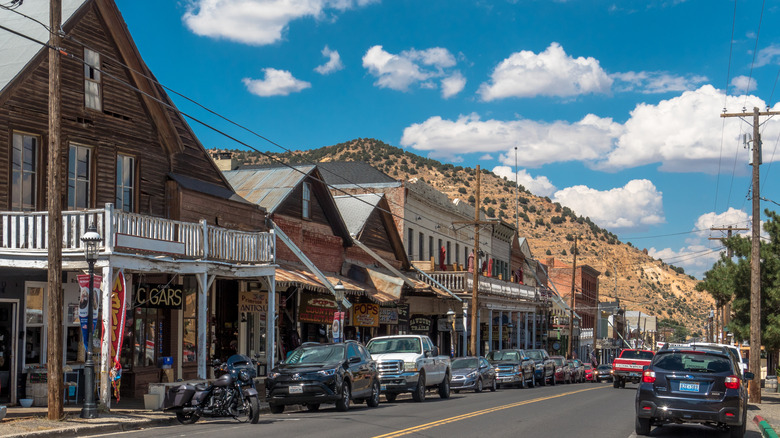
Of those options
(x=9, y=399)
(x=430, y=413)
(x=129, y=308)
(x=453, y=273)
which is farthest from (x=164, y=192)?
(x=453, y=273)

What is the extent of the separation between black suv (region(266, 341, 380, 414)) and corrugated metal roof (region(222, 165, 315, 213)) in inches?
397

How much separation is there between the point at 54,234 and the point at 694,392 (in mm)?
11910

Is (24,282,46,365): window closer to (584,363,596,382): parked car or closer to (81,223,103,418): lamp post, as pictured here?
(81,223,103,418): lamp post

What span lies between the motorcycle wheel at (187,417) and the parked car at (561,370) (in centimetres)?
2708

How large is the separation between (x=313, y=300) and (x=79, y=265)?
1320cm

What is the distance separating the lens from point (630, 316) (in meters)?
138

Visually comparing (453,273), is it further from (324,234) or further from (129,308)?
(129,308)

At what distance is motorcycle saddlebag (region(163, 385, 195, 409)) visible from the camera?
17.2m

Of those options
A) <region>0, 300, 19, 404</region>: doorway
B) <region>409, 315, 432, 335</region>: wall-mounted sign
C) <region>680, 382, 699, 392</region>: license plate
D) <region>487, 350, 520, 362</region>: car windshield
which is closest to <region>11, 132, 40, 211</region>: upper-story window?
<region>0, 300, 19, 404</region>: doorway

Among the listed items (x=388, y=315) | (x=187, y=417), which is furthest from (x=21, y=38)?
(x=388, y=315)

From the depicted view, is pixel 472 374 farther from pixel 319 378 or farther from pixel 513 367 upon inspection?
pixel 319 378

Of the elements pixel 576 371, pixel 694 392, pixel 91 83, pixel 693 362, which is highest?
pixel 91 83

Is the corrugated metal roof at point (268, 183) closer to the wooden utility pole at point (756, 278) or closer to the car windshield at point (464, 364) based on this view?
the car windshield at point (464, 364)

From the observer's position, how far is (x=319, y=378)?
19.7 meters
